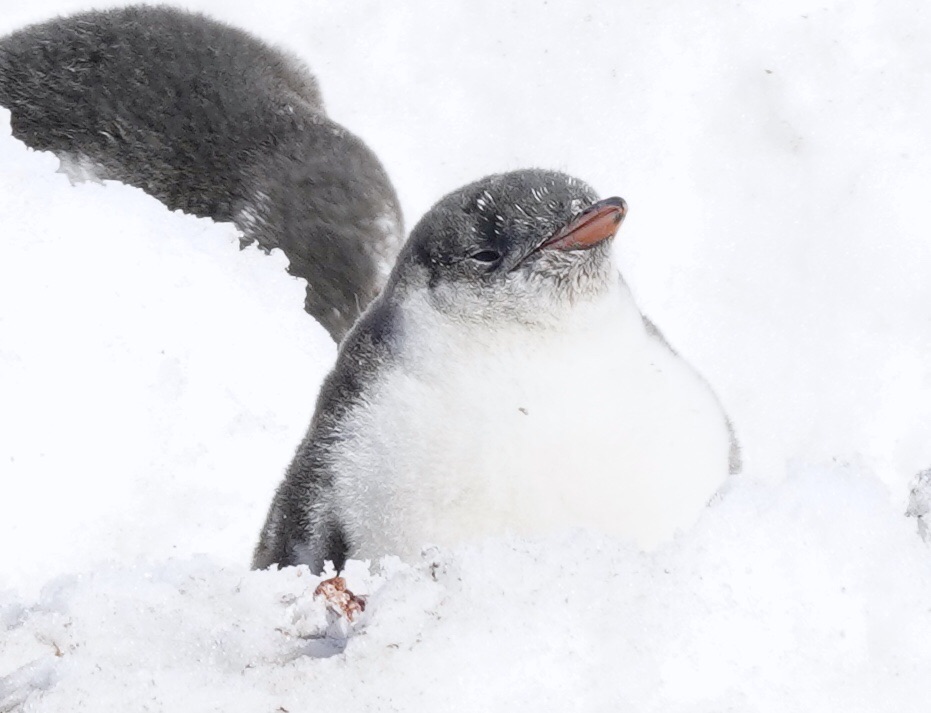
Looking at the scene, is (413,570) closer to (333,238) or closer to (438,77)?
(333,238)

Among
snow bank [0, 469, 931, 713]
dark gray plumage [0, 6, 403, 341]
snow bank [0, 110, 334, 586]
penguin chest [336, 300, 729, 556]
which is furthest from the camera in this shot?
dark gray plumage [0, 6, 403, 341]

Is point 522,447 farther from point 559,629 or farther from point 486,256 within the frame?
point 559,629

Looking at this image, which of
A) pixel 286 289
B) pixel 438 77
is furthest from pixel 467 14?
pixel 286 289

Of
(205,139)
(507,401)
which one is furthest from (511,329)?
(205,139)

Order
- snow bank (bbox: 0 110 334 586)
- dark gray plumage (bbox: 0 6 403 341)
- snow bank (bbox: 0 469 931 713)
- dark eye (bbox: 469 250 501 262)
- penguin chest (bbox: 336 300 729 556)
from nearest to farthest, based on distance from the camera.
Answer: snow bank (bbox: 0 469 931 713) < penguin chest (bbox: 336 300 729 556) < dark eye (bbox: 469 250 501 262) < snow bank (bbox: 0 110 334 586) < dark gray plumage (bbox: 0 6 403 341)

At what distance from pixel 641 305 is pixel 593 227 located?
1.72 metres

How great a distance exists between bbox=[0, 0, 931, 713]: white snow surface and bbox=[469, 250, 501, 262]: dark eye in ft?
2.16

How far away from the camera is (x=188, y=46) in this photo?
4.00 metres

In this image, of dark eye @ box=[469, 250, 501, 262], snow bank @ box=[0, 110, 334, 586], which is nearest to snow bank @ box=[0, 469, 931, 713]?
dark eye @ box=[469, 250, 501, 262]

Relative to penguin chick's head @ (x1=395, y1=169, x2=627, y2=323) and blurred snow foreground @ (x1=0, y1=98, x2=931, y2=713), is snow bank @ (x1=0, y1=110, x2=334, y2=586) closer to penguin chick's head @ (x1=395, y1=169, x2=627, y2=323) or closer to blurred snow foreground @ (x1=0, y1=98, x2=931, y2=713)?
penguin chick's head @ (x1=395, y1=169, x2=627, y2=323)

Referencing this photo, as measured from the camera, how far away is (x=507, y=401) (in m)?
2.29

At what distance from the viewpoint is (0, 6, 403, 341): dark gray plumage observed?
3830 mm

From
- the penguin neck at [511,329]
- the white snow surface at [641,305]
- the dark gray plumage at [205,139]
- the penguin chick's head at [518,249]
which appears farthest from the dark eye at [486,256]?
the dark gray plumage at [205,139]

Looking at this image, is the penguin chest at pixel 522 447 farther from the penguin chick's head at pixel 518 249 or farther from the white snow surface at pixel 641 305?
the white snow surface at pixel 641 305
